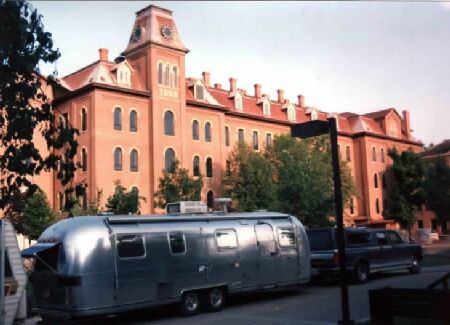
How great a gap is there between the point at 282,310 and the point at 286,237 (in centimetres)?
337

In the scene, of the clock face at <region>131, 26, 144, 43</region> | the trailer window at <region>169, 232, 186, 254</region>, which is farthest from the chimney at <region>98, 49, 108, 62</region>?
the trailer window at <region>169, 232, 186, 254</region>

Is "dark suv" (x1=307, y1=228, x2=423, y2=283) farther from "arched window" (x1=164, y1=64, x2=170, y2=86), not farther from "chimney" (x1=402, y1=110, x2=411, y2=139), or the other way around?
"chimney" (x1=402, y1=110, x2=411, y2=139)

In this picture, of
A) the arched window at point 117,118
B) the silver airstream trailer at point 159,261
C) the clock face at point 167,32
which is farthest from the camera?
the clock face at point 167,32

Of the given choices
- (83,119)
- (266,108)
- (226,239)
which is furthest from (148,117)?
(226,239)

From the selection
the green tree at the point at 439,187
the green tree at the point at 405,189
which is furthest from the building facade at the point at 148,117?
the green tree at the point at 439,187

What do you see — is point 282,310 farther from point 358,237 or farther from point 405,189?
point 405,189

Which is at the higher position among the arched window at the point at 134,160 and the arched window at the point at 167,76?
the arched window at the point at 167,76

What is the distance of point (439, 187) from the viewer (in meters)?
30.4

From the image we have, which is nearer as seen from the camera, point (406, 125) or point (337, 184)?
point (337, 184)

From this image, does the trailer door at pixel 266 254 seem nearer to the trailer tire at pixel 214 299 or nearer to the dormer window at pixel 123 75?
the trailer tire at pixel 214 299

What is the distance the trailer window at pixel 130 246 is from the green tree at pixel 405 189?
56197 mm

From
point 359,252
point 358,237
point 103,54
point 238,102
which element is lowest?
point 359,252

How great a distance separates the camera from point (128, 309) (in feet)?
42.2

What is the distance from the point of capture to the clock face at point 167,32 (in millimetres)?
46219
